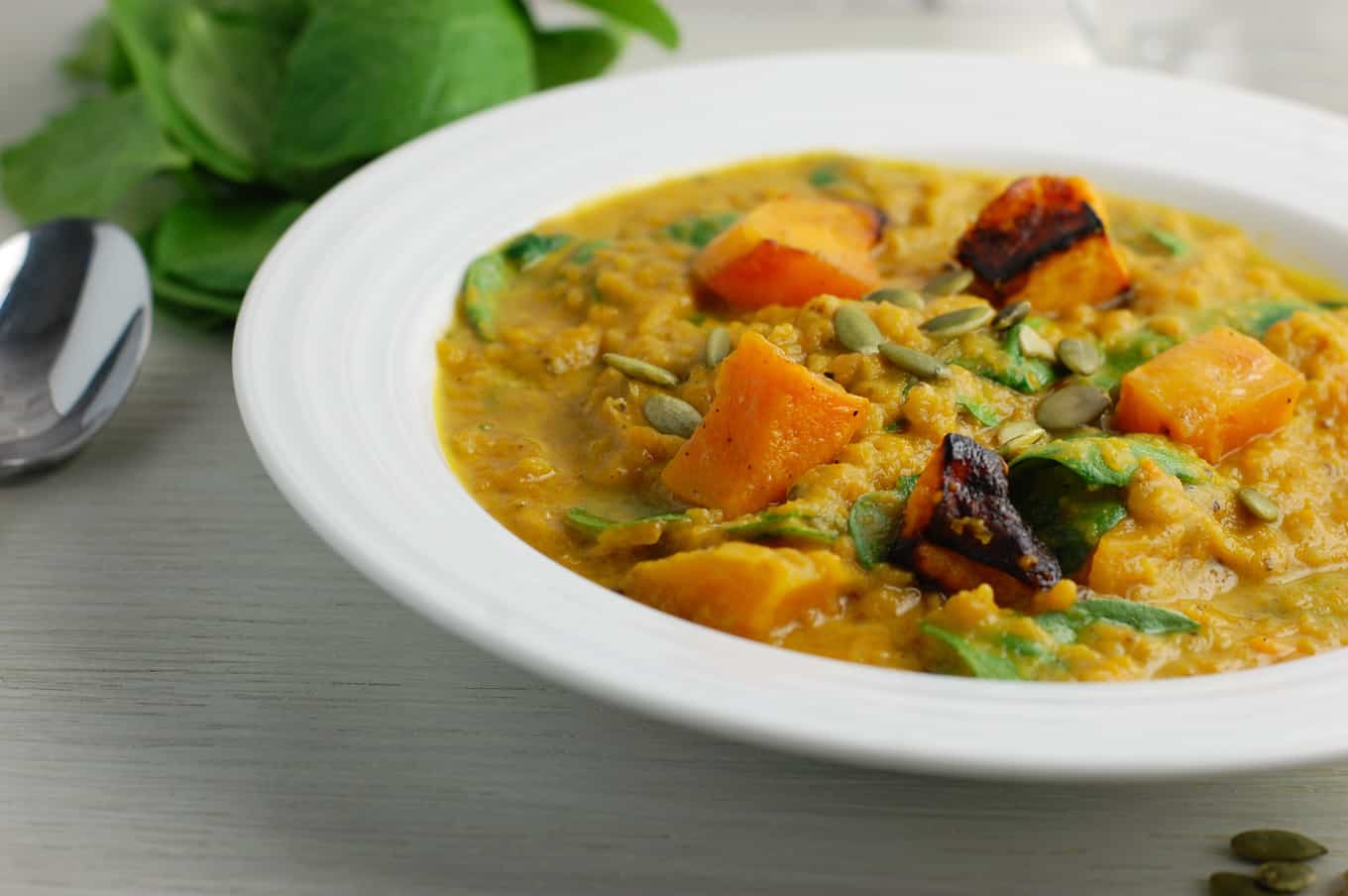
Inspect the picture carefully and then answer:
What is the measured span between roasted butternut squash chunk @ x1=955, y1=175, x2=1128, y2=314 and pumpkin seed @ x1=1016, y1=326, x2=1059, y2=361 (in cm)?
32

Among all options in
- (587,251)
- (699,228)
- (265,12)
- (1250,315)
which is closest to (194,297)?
(587,251)

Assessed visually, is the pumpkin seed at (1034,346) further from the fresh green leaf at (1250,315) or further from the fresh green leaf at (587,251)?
the fresh green leaf at (587,251)

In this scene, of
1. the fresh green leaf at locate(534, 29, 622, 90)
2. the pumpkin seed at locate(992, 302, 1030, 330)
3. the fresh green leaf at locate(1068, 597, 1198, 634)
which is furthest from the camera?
the fresh green leaf at locate(534, 29, 622, 90)

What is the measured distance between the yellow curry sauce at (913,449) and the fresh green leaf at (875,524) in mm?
17

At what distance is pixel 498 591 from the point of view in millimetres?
2797

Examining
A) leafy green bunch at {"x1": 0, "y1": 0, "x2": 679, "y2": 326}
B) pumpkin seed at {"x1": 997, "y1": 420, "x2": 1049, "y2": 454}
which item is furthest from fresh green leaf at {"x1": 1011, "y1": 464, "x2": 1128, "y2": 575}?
leafy green bunch at {"x1": 0, "y1": 0, "x2": 679, "y2": 326}

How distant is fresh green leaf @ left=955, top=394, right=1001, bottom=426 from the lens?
11.9 feet

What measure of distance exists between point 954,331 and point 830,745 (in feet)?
5.36

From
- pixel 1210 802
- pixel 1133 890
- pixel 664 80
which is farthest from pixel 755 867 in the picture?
pixel 664 80

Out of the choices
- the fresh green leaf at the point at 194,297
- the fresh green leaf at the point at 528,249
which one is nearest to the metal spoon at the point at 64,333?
the fresh green leaf at the point at 194,297

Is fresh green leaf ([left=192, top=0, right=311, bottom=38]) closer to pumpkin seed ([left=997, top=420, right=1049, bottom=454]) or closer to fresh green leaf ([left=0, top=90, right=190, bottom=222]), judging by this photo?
fresh green leaf ([left=0, top=90, right=190, bottom=222])

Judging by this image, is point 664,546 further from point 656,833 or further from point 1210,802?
point 1210,802

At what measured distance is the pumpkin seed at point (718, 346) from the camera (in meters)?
3.75

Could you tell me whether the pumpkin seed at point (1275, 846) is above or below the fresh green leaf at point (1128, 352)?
below
